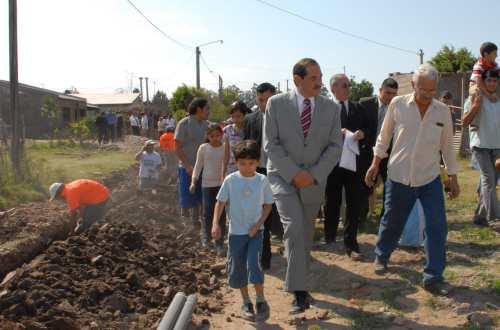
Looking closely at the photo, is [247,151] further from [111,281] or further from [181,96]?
[181,96]

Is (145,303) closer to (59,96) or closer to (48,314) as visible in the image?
(48,314)

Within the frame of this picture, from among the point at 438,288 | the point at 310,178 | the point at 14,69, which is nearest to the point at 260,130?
the point at 310,178

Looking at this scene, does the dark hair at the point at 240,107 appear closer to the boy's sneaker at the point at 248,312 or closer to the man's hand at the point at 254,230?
the man's hand at the point at 254,230

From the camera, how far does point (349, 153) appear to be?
20.9 ft

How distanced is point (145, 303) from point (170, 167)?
11.4 metres

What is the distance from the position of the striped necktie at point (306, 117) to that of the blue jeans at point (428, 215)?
3.29 feet

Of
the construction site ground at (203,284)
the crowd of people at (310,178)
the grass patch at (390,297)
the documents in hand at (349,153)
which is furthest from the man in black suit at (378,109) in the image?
the grass patch at (390,297)

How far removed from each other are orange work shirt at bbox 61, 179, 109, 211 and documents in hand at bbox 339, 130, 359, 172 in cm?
377

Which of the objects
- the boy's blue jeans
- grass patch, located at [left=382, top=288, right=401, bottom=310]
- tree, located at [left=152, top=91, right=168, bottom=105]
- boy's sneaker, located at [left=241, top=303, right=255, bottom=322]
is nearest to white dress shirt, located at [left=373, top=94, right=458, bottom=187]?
grass patch, located at [left=382, top=288, right=401, bottom=310]

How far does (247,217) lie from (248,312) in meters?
0.79

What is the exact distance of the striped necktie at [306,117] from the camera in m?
5.01

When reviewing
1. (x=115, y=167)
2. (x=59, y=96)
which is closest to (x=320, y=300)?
(x=115, y=167)

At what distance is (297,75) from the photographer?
16.3 feet

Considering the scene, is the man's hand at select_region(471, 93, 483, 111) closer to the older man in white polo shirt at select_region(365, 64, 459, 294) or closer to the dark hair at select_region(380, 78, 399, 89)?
the dark hair at select_region(380, 78, 399, 89)
